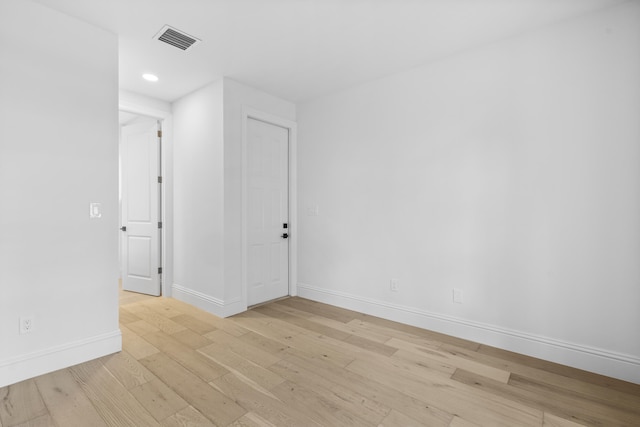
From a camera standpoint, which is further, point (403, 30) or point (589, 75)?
point (403, 30)

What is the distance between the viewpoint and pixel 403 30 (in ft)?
8.25

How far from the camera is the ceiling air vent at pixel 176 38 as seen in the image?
8.22 feet

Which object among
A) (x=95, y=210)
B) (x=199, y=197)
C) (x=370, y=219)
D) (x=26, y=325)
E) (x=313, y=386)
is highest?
(x=199, y=197)

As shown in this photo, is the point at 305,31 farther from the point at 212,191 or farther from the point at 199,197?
the point at 199,197

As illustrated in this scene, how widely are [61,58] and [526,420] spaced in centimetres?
406

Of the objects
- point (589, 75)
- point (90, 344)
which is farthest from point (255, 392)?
point (589, 75)

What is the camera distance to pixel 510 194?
2604 millimetres

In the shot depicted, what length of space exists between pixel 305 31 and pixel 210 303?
3028 mm

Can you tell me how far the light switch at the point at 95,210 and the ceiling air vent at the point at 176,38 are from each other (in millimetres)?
1533

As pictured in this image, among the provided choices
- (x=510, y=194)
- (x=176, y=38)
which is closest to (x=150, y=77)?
(x=176, y=38)

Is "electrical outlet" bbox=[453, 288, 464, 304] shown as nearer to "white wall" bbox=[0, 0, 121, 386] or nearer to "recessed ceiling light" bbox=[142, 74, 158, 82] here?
"white wall" bbox=[0, 0, 121, 386]

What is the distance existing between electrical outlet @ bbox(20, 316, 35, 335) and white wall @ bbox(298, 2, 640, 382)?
2832mm

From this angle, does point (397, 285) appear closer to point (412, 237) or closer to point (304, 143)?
point (412, 237)

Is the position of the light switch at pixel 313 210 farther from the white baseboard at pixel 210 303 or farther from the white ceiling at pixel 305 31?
the white ceiling at pixel 305 31
